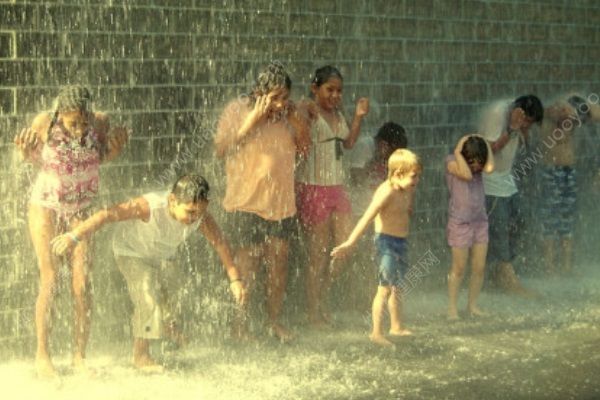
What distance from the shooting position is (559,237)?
1052 centimetres

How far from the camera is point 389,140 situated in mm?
8414

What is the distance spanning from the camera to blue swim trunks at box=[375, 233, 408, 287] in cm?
785

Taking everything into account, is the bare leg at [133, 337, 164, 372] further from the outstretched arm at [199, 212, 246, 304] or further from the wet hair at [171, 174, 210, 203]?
the wet hair at [171, 174, 210, 203]

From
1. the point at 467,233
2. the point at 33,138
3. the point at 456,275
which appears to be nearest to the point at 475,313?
the point at 456,275

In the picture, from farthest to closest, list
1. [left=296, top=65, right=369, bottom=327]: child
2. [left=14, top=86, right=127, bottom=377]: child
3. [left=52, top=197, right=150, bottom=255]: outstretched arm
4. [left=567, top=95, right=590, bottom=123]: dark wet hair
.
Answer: [left=567, top=95, right=590, bottom=123]: dark wet hair < [left=296, top=65, right=369, bottom=327]: child < [left=14, top=86, right=127, bottom=377]: child < [left=52, top=197, right=150, bottom=255]: outstretched arm

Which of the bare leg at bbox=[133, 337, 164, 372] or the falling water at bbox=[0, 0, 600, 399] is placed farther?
the bare leg at bbox=[133, 337, 164, 372]

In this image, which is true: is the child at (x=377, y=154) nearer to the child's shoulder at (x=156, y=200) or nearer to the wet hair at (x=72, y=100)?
the child's shoulder at (x=156, y=200)

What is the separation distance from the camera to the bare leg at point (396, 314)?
26.1ft

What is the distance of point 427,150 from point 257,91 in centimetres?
249

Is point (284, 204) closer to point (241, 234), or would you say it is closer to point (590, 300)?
point (241, 234)

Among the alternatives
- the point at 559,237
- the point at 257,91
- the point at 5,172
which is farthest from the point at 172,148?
the point at 559,237

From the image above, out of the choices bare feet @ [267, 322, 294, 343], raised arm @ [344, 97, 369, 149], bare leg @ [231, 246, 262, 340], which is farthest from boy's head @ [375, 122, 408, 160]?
bare feet @ [267, 322, 294, 343]

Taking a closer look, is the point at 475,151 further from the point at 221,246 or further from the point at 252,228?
the point at 221,246

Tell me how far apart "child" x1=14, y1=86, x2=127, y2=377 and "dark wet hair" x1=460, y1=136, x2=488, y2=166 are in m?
2.94
